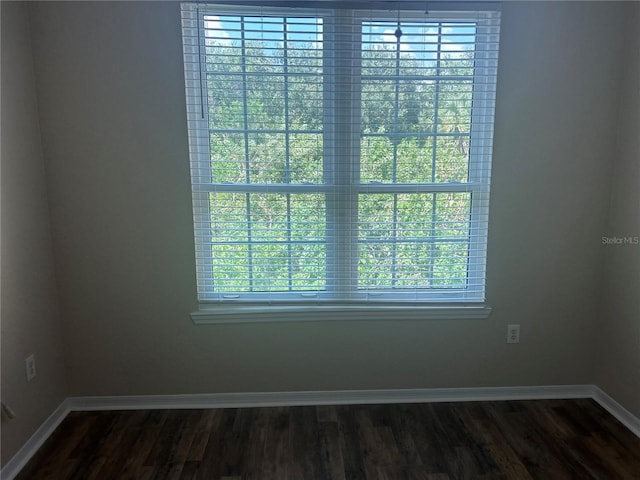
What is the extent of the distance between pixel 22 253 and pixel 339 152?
5.47 ft

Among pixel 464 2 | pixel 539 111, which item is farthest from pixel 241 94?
pixel 539 111

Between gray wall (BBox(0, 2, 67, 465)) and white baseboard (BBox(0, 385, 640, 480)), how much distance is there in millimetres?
292

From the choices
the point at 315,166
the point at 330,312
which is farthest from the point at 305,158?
the point at 330,312

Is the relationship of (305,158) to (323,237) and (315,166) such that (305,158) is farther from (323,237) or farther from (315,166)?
(323,237)

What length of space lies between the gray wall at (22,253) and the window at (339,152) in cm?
77

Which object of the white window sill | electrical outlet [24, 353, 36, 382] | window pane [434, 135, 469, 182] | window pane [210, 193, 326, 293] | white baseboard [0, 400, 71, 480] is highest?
window pane [434, 135, 469, 182]

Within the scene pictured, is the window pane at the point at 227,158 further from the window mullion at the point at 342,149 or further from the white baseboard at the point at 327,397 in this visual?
the white baseboard at the point at 327,397

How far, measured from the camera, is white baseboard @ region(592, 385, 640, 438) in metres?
2.11

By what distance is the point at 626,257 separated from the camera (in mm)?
2158

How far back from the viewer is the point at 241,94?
211 centimetres

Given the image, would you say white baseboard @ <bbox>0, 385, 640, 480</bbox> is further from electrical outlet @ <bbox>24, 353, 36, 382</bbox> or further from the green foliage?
the green foliage

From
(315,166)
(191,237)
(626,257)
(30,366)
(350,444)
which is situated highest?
(315,166)

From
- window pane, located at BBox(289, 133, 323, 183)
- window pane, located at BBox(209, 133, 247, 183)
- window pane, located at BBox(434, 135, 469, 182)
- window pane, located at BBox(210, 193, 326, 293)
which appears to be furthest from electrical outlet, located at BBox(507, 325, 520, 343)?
window pane, located at BBox(209, 133, 247, 183)

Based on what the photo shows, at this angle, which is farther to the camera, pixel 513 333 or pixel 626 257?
pixel 513 333
